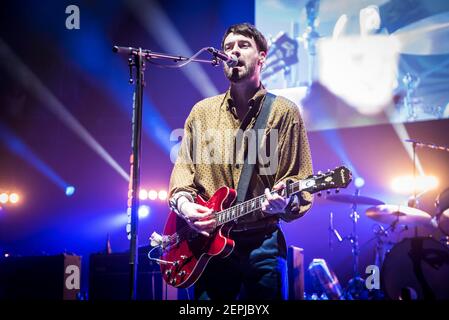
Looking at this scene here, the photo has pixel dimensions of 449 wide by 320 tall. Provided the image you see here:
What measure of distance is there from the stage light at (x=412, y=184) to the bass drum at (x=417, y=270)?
1712 millimetres

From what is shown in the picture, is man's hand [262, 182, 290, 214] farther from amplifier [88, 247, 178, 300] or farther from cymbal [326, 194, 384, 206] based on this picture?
cymbal [326, 194, 384, 206]

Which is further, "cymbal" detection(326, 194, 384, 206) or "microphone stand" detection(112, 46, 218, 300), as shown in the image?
"cymbal" detection(326, 194, 384, 206)

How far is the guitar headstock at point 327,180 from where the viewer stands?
2.91 metres

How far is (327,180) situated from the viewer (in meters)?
2.94

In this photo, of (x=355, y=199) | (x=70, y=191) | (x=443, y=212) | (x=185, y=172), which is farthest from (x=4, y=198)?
(x=443, y=212)

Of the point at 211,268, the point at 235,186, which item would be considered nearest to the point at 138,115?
A: the point at 235,186

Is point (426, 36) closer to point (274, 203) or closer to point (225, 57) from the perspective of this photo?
point (225, 57)

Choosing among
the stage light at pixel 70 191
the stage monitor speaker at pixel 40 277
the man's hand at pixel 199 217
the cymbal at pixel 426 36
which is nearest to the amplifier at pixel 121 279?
the stage monitor speaker at pixel 40 277

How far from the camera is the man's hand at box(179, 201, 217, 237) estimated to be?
9.89ft

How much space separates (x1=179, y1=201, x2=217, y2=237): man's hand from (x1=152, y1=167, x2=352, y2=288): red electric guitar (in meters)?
0.04

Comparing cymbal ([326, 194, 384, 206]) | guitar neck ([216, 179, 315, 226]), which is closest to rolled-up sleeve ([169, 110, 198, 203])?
guitar neck ([216, 179, 315, 226])

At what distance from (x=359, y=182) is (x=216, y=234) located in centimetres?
528

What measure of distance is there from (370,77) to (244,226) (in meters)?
4.73
